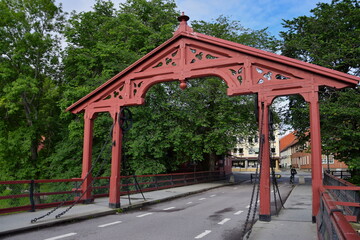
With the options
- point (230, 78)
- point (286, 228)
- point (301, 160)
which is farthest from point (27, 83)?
point (301, 160)

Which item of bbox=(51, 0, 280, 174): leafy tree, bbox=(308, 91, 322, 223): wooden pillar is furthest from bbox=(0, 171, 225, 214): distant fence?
bbox=(308, 91, 322, 223): wooden pillar

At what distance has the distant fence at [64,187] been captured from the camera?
10391mm

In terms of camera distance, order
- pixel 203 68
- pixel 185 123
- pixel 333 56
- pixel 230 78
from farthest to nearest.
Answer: pixel 185 123 < pixel 333 56 < pixel 203 68 < pixel 230 78

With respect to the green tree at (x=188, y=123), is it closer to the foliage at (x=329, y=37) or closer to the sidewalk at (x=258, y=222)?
the foliage at (x=329, y=37)

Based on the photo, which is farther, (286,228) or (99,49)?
(99,49)

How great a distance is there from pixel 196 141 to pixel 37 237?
1881cm

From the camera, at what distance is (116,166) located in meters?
11.9

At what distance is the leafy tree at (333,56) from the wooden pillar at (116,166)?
14.4m

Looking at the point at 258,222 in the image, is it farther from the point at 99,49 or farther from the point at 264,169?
the point at 99,49

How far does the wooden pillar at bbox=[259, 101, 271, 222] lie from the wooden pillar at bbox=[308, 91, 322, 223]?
1.25 metres

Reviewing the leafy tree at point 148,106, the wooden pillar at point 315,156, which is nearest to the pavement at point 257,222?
the wooden pillar at point 315,156

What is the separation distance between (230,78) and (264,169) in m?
3.14

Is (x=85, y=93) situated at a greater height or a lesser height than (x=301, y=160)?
greater

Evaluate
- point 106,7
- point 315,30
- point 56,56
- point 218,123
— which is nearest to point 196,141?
point 218,123
